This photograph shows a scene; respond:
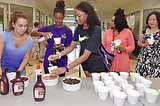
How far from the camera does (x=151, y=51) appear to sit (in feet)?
7.40

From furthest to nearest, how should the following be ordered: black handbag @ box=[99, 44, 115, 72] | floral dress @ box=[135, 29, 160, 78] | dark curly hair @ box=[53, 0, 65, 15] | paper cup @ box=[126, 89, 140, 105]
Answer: floral dress @ box=[135, 29, 160, 78] < dark curly hair @ box=[53, 0, 65, 15] < black handbag @ box=[99, 44, 115, 72] < paper cup @ box=[126, 89, 140, 105]

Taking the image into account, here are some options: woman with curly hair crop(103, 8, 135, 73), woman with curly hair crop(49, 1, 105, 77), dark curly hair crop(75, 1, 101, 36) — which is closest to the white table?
woman with curly hair crop(49, 1, 105, 77)

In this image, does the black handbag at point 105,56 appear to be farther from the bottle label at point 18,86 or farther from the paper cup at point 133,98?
the bottle label at point 18,86

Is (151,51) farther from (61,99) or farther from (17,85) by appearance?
(17,85)

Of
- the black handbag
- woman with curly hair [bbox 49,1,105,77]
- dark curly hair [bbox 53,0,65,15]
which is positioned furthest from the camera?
dark curly hair [bbox 53,0,65,15]

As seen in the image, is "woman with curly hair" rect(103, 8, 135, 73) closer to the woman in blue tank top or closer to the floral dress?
the floral dress

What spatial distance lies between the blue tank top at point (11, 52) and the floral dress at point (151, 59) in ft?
6.36

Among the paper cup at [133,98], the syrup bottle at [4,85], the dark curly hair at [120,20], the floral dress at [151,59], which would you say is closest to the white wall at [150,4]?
the floral dress at [151,59]

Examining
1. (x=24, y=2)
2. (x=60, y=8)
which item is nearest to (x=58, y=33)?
(x=60, y=8)

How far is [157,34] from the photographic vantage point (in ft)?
7.35

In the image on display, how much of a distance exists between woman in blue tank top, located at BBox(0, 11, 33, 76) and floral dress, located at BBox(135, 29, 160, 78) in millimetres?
1940

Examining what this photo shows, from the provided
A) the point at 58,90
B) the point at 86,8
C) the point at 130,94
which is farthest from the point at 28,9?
the point at 130,94

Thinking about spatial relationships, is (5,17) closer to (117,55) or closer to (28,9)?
(28,9)

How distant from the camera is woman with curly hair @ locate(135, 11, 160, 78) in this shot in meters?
2.17
